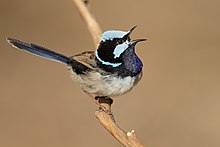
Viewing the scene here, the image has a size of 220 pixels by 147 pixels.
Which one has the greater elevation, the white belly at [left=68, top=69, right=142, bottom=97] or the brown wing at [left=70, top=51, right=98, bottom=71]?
the brown wing at [left=70, top=51, right=98, bottom=71]

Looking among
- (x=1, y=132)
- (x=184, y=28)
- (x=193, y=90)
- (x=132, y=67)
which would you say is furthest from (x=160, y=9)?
(x=132, y=67)

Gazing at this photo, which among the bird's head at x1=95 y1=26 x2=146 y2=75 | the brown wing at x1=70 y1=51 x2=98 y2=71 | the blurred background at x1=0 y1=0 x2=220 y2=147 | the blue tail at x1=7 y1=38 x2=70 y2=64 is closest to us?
the blue tail at x1=7 y1=38 x2=70 y2=64

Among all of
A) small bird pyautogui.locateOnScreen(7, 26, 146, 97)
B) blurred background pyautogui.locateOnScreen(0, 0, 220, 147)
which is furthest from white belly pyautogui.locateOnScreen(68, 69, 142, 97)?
blurred background pyautogui.locateOnScreen(0, 0, 220, 147)

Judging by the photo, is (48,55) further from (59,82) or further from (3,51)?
(3,51)

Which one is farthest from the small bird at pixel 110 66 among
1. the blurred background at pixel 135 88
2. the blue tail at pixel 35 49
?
the blurred background at pixel 135 88

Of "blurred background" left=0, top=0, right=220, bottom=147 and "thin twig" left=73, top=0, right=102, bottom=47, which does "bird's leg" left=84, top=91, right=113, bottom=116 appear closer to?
"thin twig" left=73, top=0, right=102, bottom=47

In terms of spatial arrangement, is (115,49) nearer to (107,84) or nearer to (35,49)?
(107,84)

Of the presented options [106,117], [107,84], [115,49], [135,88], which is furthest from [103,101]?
[135,88]
